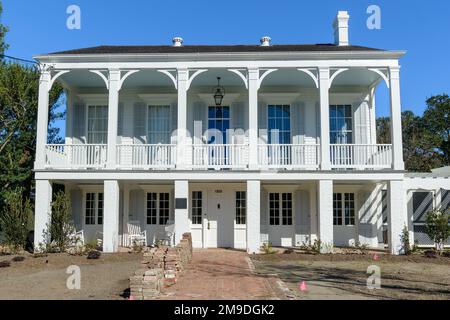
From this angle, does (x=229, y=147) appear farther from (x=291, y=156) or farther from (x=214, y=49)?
(x=214, y=49)

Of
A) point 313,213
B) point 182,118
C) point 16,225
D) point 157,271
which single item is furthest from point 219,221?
point 157,271

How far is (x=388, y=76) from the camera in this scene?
16484mm

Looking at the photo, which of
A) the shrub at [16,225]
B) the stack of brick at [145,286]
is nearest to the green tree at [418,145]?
the shrub at [16,225]

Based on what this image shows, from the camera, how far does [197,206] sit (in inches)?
714

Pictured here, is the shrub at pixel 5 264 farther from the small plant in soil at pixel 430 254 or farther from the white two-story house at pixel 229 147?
the small plant in soil at pixel 430 254

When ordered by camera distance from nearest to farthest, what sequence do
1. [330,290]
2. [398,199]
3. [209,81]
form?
[330,290] < [398,199] < [209,81]

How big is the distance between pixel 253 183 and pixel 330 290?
6.86 metres

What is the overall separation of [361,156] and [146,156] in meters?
Result: 8.13

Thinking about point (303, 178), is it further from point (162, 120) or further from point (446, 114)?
point (446, 114)

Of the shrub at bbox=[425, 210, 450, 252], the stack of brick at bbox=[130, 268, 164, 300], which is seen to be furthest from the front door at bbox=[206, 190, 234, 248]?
the stack of brick at bbox=[130, 268, 164, 300]

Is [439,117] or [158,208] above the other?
[439,117]

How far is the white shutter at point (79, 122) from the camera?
62.1 feet

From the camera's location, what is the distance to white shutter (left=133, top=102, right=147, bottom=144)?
61.6 feet
